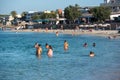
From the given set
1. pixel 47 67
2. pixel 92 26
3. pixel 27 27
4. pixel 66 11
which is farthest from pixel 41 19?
pixel 47 67

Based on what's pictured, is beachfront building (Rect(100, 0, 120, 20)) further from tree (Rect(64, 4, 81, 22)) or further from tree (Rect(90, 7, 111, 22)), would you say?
tree (Rect(64, 4, 81, 22))

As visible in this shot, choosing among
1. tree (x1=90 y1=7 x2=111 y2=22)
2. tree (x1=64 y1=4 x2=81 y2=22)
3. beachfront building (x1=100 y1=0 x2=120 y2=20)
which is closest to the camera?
tree (x1=90 y1=7 x2=111 y2=22)

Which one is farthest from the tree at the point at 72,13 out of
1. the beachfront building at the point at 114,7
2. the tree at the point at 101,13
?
the beachfront building at the point at 114,7

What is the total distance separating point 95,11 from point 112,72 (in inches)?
3636

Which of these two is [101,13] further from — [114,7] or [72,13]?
[114,7]

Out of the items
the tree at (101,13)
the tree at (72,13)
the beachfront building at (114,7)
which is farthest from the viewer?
the tree at (72,13)

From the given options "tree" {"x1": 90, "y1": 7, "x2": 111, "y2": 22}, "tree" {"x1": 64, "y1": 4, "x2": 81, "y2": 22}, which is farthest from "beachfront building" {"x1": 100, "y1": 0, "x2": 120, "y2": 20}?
"tree" {"x1": 64, "y1": 4, "x2": 81, "y2": 22}

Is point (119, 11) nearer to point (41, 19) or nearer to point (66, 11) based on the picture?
point (66, 11)

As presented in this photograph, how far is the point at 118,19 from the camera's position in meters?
111

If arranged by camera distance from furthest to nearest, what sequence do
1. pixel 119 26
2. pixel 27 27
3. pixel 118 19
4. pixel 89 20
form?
1. pixel 27 27
2. pixel 89 20
3. pixel 118 19
4. pixel 119 26

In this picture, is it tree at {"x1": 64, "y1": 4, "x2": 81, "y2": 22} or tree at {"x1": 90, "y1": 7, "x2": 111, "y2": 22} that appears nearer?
tree at {"x1": 90, "y1": 7, "x2": 111, "y2": 22}

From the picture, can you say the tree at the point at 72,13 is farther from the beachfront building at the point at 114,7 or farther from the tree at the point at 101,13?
the beachfront building at the point at 114,7

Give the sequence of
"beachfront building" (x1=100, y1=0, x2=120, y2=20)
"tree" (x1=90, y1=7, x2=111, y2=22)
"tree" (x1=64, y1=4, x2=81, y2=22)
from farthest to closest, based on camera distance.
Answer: "tree" (x1=64, y1=4, x2=81, y2=22)
"beachfront building" (x1=100, y1=0, x2=120, y2=20)
"tree" (x1=90, y1=7, x2=111, y2=22)

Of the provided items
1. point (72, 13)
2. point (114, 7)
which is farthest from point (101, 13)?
point (114, 7)
